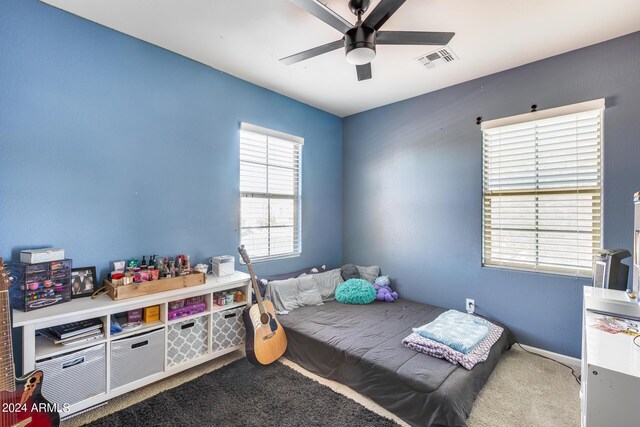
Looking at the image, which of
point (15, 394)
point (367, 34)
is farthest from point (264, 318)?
point (367, 34)

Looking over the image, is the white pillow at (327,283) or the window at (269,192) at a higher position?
the window at (269,192)

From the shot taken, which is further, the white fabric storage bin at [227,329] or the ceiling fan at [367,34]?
the white fabric storage bin at [227,329]

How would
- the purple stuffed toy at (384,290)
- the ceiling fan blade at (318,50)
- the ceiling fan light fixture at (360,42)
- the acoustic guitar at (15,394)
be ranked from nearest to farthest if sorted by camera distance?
the acoustic guitar at (15,394) < the ceiling fan light fixture at (360,42) < the ceiling fan blade at (318,50) < the purple stuffed toy at (384,290)

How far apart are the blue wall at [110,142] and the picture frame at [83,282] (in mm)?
76

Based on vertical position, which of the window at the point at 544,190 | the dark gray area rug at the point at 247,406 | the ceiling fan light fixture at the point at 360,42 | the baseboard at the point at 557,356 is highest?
the ceiling fan light fixture at the point at 360,42

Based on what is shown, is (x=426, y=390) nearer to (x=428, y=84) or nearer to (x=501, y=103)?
(x=501, y=103)

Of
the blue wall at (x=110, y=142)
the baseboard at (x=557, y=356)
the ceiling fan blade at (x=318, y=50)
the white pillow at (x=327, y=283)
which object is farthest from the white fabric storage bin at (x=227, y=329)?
the baseboard at (x=557, y=356)

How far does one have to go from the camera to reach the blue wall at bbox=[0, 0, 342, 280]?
6.12 feet

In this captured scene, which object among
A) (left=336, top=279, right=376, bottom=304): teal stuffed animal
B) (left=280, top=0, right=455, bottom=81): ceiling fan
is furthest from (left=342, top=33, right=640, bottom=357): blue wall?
(left=280, top=0, right=455, bottom=81): ceiling fan

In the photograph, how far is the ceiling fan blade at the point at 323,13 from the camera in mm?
1485

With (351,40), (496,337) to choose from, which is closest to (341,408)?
(496,337)

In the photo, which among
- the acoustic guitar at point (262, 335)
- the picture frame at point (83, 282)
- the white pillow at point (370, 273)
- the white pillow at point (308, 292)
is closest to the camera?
the picture frame at point (83, 282)

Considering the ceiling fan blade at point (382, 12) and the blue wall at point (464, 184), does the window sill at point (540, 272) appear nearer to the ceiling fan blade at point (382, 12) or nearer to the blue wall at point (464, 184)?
the blue wall at point (464, 184)

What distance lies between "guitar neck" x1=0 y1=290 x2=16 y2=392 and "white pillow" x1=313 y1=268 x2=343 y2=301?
2.43 m
